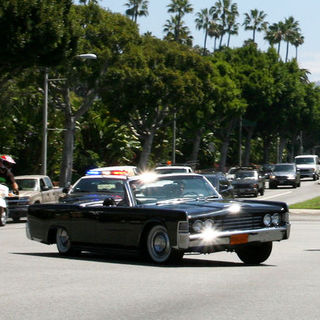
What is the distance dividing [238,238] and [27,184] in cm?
1956

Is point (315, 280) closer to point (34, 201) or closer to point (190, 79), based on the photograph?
point (34, 201)

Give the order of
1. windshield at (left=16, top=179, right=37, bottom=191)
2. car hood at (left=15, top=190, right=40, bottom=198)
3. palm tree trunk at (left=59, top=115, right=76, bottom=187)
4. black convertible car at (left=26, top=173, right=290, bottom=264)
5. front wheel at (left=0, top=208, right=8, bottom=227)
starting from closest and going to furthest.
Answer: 1. black convertible car at (left=26, top=173, right=290, bottom=264)
2. front wheel at (left=0, top=208, right=8, bottom=227)
3. car hood at (left=15, top=190, right=40, bottom=198)
4. windshield at (left=16, top=179, right=37, bottom=191)
5. palm tree trunk at (left=59, top=115, right=76, bottom=187)

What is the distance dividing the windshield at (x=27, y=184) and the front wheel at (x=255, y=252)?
709 inches

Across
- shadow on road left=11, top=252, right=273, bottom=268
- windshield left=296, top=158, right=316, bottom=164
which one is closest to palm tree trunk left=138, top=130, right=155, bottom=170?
windshield left=296, top=158, right=316, bottom=164

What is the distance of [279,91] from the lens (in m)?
88.4

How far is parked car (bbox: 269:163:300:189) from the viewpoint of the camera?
59.7 m

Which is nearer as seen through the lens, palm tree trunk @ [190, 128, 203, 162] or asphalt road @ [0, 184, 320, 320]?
asphalt road @ [0, 184, 320, 320]

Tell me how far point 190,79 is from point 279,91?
1217 inches

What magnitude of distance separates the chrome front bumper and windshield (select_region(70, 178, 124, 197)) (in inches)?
435

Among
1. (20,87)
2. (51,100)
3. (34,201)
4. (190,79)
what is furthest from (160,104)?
(34,201)

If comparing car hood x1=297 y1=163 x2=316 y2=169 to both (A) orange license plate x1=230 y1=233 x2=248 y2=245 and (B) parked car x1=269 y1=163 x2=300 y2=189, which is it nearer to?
(B) parked car x1=269 y1=163 x2=300 y2=189

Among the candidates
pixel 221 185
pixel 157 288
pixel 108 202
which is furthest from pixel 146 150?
pixel 157 288

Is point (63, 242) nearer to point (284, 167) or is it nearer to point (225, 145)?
point (284, 167)

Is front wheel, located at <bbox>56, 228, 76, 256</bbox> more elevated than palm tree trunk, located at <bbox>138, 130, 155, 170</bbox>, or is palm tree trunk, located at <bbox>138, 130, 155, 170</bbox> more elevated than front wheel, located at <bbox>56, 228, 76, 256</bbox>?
palm tree trunk, located at <bbox>138, 130, 155, 170</bbox>
